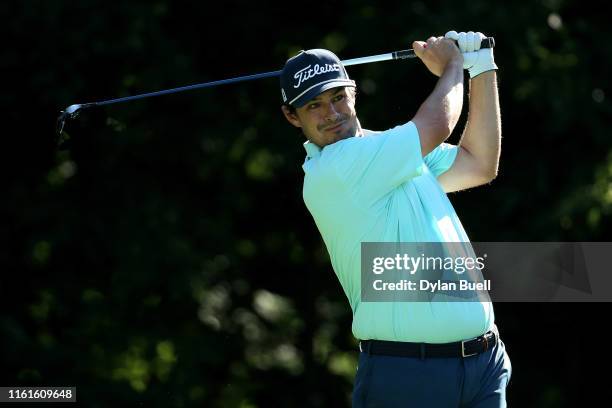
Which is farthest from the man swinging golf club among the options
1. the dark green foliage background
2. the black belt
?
the dark green foliage background

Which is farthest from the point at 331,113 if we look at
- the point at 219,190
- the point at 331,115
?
the point at 219,190

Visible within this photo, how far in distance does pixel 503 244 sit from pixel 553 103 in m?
0.96

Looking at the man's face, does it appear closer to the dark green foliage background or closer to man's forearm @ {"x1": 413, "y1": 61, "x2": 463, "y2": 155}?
man's forearm @ {"x1": 413, "y1": 61, "x2": 463, "y2": 155}

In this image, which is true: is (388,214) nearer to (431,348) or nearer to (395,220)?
(395,220)

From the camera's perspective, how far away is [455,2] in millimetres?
7605

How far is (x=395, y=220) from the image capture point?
11.4ft

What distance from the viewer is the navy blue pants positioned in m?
3.40

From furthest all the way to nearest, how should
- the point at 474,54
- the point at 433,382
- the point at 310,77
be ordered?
the point at 474,54 < the point at 310,77 < the point at 433,382

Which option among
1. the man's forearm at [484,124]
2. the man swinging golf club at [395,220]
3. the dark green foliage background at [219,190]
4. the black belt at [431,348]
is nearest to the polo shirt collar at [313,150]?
the man swinging golf club at [395,220]

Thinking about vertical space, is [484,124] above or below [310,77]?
below

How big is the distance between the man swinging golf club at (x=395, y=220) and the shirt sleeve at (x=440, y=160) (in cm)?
12

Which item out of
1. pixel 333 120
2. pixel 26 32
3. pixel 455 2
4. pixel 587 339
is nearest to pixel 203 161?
pixel 26 32

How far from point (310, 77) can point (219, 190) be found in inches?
203

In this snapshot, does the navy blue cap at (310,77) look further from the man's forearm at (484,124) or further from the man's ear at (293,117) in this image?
the man's forearm at (484,124)
